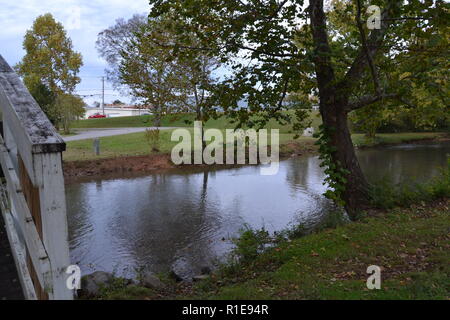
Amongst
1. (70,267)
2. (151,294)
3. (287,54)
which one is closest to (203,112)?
(287,54)

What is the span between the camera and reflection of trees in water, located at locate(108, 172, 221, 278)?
8.05m

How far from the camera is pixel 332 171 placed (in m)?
8.34

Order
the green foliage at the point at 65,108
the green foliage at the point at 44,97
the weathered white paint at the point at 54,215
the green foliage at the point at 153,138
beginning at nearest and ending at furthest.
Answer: the weathered white paint at the point at 54,215 → the green foliage at the point at 153,138 → the green foliage at the point at 44,97 → the green foliage at the point at 65,108

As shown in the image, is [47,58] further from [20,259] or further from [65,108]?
[20,259]

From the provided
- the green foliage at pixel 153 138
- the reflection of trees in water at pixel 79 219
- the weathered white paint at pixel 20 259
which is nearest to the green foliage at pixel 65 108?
the green foliage at pixel 153 138

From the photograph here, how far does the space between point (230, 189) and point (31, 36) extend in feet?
76.3

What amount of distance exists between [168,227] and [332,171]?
441cm

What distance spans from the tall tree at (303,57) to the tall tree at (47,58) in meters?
23.7

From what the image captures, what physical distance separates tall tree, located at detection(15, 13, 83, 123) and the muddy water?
1643cm

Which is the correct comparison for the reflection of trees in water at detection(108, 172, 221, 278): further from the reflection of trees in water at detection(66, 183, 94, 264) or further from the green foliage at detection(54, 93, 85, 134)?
the green foliage at detection(54, 93, 85, 134)

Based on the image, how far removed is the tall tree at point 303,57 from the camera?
24.6 feet

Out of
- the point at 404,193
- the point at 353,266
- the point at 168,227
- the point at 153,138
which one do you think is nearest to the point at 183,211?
the point at 168,227

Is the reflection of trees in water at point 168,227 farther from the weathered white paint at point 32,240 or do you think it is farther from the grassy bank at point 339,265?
the weathered white paint at point 32,240
